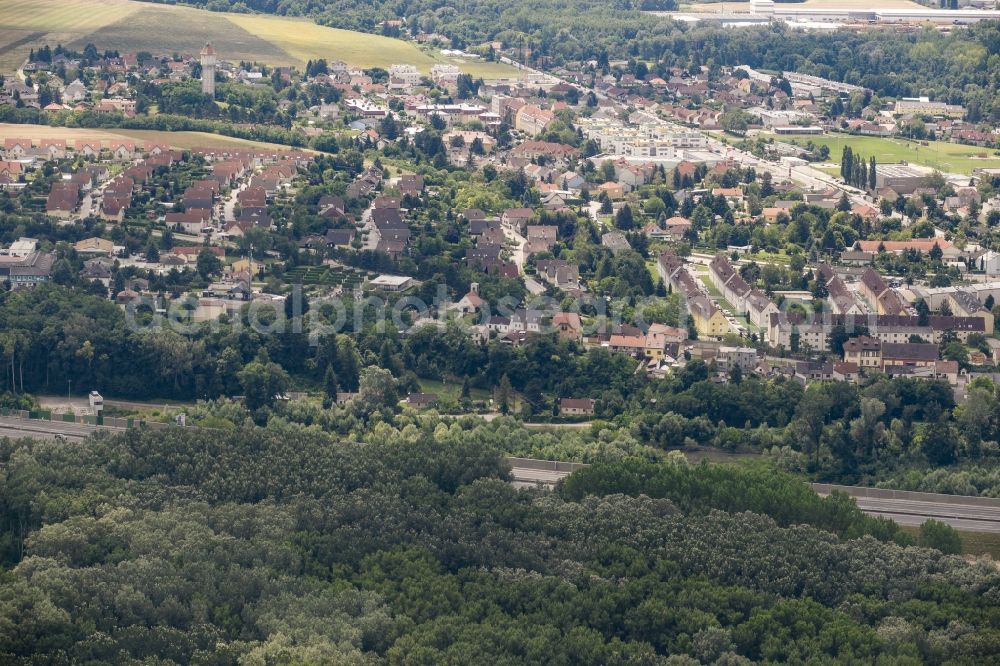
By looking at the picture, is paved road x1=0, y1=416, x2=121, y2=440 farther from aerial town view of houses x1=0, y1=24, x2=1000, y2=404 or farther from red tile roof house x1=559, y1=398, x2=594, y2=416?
red tile roof house x1=559, y1=398, x2=594, y2=416

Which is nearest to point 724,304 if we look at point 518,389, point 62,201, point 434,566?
point 518,389

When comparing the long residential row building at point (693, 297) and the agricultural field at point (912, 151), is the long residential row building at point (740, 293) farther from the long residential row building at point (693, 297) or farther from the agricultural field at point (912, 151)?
the agricultural field at point (912, 151)

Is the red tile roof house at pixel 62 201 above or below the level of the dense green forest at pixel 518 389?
above

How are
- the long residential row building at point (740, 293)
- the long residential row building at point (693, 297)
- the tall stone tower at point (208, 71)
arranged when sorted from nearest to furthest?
the long residential row building at point (693, 297) < the long residential row building at point (740, 293) < the tall stone tower at point (208, 71)

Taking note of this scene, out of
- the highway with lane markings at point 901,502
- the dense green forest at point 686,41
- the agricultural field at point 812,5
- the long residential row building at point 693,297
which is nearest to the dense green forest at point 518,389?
the highway with lane markings at point 901,502

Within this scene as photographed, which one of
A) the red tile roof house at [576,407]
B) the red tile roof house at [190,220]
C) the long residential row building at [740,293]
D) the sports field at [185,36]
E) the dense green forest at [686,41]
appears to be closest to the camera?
the red tile roof house at [576,407]

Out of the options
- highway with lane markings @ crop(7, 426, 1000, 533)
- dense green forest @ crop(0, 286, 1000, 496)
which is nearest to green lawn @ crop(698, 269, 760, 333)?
dense green forest @ crop(0, 286, 1000, 496)

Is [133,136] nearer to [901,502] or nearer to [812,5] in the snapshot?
[901,502]
